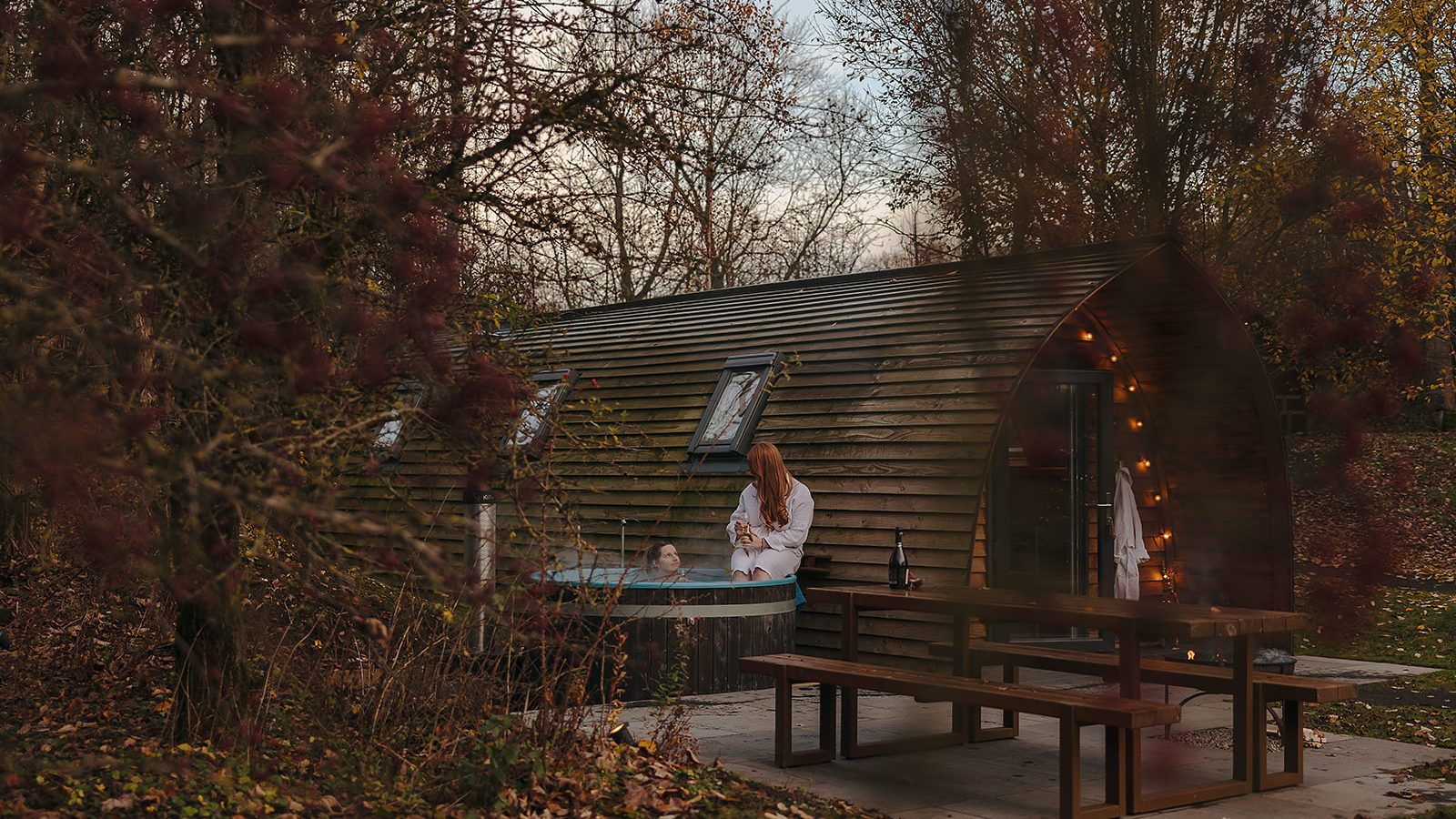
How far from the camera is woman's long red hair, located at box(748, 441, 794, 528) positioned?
33.9 feet

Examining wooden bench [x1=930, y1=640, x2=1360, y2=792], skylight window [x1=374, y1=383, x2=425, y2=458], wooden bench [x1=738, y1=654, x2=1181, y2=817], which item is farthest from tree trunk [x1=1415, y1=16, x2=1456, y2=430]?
skylight window [x1=374, y1=383, x2=425, y2=458]

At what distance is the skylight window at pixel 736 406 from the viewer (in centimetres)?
1195

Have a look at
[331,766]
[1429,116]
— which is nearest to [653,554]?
[331,766]

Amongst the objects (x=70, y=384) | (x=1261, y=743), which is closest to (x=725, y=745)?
(x=1261, y=743)

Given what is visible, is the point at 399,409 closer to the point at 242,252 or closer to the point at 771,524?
the point at 242,252

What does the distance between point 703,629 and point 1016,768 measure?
2.74 metres

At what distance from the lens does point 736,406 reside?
487 inches

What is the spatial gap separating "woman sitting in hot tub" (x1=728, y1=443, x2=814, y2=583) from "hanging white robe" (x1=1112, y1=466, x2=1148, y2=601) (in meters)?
3.00

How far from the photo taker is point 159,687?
7559 mm

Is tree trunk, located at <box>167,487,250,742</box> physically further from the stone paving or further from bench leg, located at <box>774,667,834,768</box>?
bench leg, located at <box>774,667,834,768</box>

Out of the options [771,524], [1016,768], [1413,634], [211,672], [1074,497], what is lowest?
[1016,768]

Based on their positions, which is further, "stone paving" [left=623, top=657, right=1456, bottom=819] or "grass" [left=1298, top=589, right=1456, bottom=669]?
"grass" [left=1298, top=589, right=1456, bottom=669]

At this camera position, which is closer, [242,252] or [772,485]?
[242,252]

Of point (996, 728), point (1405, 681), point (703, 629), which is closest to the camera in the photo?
→ point (996, 728)
